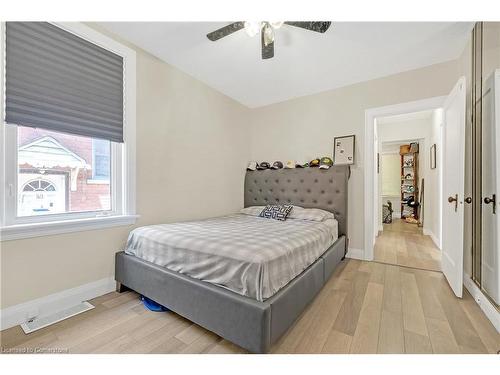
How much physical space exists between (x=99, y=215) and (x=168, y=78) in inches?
67.9

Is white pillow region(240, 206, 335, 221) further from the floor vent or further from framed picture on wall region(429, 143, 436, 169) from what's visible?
framed picture on wall region(429, 143, 436, 169)

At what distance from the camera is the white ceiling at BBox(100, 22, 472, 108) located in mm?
2018

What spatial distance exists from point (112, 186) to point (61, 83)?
0.95 metres

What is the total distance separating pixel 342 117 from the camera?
313cm

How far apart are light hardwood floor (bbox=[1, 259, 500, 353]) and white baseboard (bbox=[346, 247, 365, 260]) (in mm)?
885

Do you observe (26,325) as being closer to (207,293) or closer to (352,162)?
(207,293)

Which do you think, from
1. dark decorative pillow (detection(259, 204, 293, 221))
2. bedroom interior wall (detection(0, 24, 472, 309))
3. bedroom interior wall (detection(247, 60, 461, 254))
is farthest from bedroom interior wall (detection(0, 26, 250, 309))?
dark decorative pillow (detection(259, 204, 293, 221))

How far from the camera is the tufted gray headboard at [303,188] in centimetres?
298

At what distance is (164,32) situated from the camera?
208cm

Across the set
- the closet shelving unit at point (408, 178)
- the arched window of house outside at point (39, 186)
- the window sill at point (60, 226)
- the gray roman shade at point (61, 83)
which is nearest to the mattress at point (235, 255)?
the window sill at point (60, 226)

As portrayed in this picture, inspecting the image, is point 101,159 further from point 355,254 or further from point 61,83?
point 355,254

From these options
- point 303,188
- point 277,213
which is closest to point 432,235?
point 303,188

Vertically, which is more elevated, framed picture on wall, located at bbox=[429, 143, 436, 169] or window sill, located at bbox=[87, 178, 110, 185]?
framed picture on wall, located at bbox=[429, 143, 436, 169]
